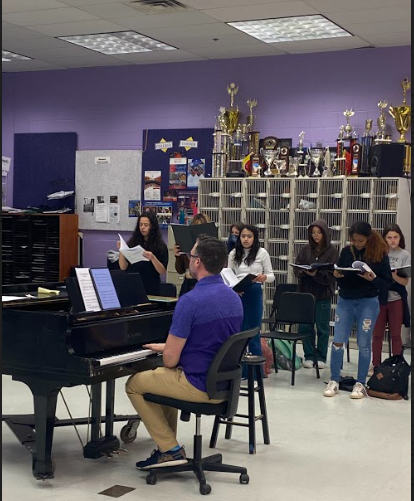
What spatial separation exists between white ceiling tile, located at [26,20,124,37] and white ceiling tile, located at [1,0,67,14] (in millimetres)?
693

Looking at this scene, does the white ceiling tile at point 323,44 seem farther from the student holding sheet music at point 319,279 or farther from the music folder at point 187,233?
the music folder at point 187,233

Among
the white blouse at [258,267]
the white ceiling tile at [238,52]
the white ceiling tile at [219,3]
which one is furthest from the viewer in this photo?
the white ceiling tile at [238,52]

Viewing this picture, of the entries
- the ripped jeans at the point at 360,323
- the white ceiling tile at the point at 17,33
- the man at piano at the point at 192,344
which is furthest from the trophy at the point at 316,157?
the man at piano at the point at 192,344

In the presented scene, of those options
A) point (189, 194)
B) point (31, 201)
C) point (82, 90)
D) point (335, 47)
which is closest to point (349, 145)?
point (335, 47)

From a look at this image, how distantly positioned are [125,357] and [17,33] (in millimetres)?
6212

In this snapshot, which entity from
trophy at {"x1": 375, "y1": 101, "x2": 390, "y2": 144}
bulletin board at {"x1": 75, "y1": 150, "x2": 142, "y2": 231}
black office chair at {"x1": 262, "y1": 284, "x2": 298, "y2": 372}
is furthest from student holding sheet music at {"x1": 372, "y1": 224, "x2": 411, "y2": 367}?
bulletin board at {"x1": 75, "y1": 150, "x2": 142, "y2": 231}

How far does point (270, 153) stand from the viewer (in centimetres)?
975

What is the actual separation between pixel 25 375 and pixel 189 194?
6.49 metres

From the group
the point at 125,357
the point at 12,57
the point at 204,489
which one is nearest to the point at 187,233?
the point at 125,357

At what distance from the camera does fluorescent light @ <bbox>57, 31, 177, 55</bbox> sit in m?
9.36

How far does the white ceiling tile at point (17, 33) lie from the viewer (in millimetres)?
8992

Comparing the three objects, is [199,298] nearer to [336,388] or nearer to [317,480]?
A: [317,480]

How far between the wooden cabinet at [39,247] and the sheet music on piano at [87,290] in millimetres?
6537

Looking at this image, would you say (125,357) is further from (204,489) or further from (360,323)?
(360,323)
